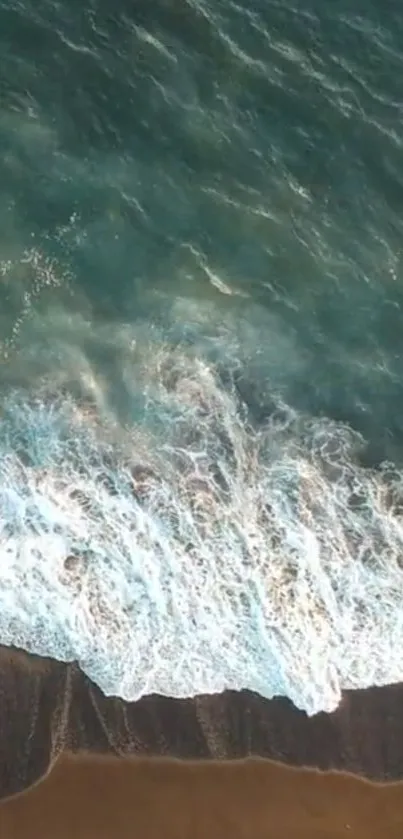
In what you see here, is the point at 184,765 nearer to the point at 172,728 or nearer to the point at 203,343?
the point at 172,728

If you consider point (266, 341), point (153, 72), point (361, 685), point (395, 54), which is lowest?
point (361, 685)

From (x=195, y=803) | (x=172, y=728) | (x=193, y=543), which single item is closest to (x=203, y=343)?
(x=193, y=543)

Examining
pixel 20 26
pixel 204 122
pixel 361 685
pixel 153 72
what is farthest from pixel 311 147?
pixel 361 685

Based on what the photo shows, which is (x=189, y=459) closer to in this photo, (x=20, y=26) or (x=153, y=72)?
(x=153, y=72)

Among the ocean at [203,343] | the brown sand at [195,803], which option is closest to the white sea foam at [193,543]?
the ocean at [203,343]

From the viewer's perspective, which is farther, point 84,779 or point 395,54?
point 395,54

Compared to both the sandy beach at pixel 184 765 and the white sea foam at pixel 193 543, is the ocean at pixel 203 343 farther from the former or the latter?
the sandy beach at pixel 184 765
